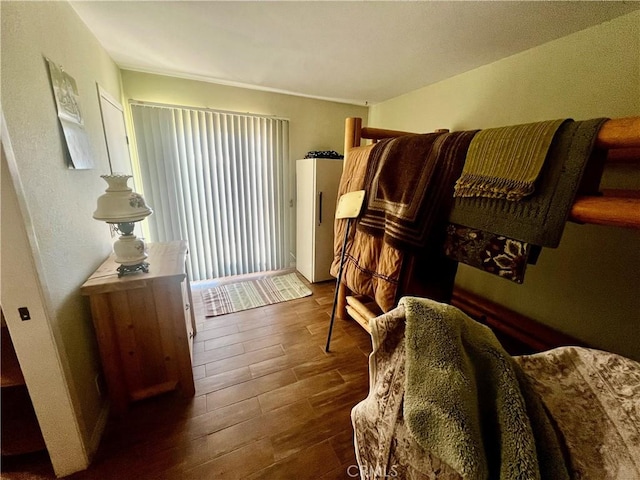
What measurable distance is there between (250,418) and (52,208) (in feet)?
4.69

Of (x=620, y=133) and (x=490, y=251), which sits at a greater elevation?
(x=620, y=133)

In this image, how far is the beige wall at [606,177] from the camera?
1317 millimetres

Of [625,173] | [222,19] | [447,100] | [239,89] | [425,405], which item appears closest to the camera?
[425,405]

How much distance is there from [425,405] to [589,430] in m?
0.37

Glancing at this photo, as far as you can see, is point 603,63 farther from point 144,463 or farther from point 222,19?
point 144,463

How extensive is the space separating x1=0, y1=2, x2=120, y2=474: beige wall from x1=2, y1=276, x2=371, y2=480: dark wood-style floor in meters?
0.23

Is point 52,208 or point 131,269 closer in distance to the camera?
point 52,208

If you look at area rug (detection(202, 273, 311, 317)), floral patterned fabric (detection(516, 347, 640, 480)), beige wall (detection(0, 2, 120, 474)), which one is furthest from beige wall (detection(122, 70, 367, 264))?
floral patterned fabric (detection(516, 347, 640, 480))

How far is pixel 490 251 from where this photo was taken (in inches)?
36.8

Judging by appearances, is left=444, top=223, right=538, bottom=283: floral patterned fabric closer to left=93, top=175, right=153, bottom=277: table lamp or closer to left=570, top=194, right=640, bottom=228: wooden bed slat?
left=570, top=194, right=640, bottom=228: wooden bed slat

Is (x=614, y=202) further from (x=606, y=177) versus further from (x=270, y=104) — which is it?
(x=270, y=104)

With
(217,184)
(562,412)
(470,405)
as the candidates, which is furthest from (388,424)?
(217,184)

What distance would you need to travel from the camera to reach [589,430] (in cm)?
52

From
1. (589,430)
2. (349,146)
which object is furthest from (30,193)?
(589,430)
